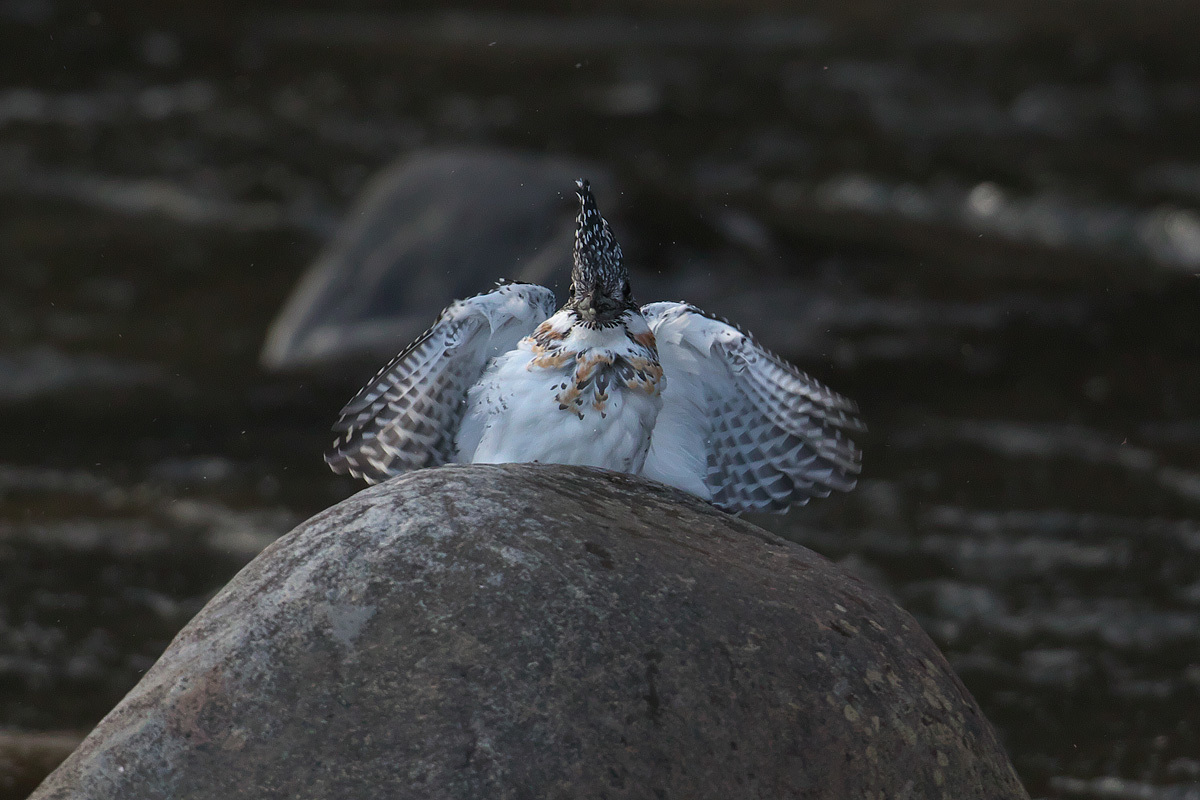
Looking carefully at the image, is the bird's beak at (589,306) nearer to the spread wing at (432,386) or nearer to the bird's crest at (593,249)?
the bird's crest at (593,249)

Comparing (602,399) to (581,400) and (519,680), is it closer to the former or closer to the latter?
(581,400)

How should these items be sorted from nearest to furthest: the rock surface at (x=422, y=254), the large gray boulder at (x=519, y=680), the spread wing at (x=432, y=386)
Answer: the large gray boulder at (x=519, y=680) → the spread wing at (x=432, y=386) → the rock surface at (x=422, y=254)

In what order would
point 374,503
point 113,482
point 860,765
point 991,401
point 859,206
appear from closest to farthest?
point 860,765 < point 374,503 < point 113,482 < point 991,401 < point 859,206

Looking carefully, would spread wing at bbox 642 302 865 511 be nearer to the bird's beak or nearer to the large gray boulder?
the bird's beak

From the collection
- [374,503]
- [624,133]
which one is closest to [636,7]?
[624,133]

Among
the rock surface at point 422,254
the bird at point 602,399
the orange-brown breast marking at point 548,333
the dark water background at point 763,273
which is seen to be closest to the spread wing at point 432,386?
the bird at point 602,399

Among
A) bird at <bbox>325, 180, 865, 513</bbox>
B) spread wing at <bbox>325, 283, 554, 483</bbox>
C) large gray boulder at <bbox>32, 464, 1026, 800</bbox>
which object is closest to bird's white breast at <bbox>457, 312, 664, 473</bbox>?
bird at <bbox>325, 180, 865, 513</bbox>

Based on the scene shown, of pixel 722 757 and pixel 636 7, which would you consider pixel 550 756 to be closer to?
pixel 722 757
